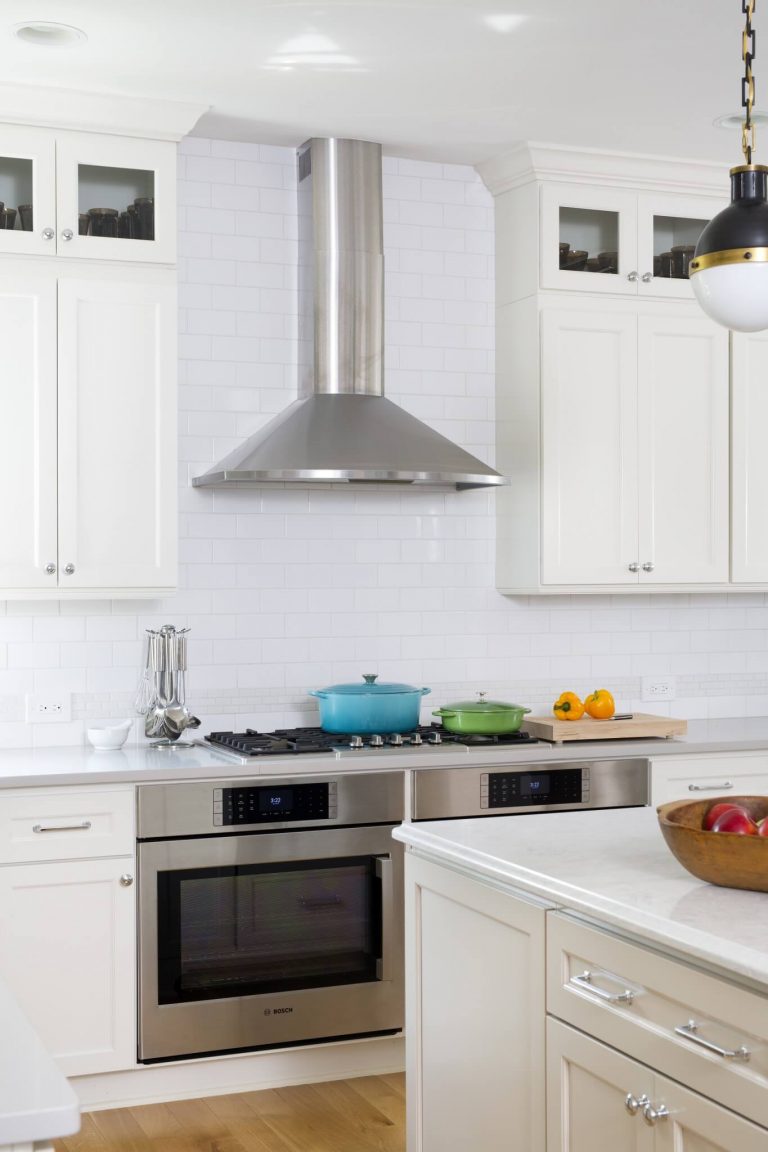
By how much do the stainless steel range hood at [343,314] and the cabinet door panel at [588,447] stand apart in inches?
13.4

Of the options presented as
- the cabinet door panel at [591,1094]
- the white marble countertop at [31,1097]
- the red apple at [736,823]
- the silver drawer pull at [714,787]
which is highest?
the red apple at [736,823]

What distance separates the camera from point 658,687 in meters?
5.15

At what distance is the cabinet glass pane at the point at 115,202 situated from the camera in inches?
163

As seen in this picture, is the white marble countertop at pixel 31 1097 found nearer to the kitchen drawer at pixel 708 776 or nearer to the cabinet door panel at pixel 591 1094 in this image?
the cabinet door panel at pixel 591 1094

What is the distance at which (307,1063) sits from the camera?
4.07 m

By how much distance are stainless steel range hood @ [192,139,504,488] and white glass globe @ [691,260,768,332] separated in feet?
6.56

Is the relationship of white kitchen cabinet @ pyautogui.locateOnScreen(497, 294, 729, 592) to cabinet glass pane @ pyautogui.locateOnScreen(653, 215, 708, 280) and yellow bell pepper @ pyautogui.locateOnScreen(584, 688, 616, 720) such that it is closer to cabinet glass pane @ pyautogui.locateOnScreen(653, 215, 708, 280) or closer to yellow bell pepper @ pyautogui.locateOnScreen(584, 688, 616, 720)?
cabinet glass pane @ pyautogui.locateOnScreen(653, 215, 708, 280)

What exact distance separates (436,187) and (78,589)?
2041 mm

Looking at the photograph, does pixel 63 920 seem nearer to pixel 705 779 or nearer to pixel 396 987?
pixel 396 987

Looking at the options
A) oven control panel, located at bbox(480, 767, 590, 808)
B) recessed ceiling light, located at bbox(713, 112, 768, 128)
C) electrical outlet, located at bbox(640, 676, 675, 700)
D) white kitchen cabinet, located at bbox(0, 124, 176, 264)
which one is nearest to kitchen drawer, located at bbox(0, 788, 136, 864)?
oven control panel, located at bbox(480, 767, 590, 808)

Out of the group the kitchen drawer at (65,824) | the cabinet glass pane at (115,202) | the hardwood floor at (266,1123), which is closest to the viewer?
the hardwood floor at (266,1123)

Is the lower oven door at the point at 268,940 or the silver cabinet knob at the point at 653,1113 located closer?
the silver cabinet knob at the point at 653,1113

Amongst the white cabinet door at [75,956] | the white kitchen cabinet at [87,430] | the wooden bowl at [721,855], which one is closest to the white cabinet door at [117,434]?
the white kitchen cabinet at [87,430]

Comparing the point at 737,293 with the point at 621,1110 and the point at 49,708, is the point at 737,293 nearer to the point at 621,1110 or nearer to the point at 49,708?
the point at 621,1110
